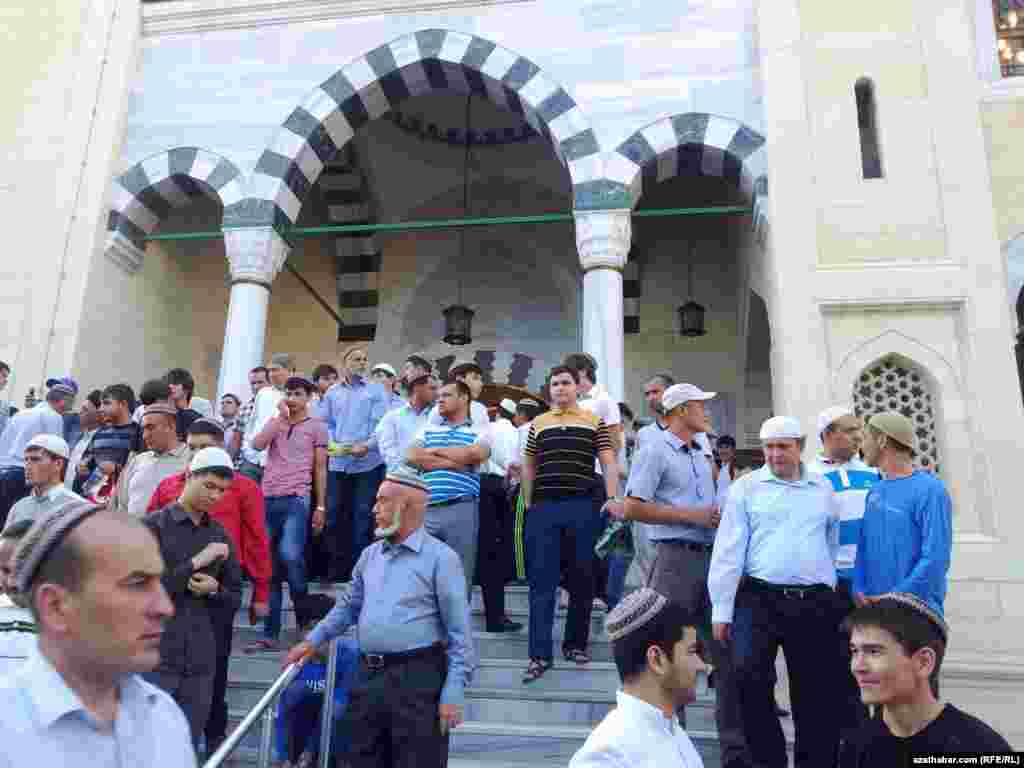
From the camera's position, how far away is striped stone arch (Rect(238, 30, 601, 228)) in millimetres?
8102

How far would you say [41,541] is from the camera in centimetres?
114

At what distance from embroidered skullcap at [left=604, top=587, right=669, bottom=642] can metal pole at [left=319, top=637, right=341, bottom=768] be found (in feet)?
5.76

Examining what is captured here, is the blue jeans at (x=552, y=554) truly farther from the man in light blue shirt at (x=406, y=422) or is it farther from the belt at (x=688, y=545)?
the man in light blue shirt at (x=406, y=422)

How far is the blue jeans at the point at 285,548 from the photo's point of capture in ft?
15.0

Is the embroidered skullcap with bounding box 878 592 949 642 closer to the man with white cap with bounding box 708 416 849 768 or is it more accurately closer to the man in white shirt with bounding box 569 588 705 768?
the man in white shirt with bounding box 569 588 705 768

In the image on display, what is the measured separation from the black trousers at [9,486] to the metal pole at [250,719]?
3953 mm

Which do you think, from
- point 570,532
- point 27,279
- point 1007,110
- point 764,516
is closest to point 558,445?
point 570,532

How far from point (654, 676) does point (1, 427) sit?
6.73 m

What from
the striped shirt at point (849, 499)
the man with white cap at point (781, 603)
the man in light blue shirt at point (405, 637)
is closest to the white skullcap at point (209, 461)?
the man in light blue shirt at point (405, 637)

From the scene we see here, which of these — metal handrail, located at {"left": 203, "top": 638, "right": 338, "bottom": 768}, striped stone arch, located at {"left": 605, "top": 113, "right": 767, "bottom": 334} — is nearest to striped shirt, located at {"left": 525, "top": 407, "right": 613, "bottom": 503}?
metal handrail, located at {"left": 203, "top": 638, "right": 338, "bottom": 768}

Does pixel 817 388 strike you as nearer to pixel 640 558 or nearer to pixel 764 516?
pixel 640 558

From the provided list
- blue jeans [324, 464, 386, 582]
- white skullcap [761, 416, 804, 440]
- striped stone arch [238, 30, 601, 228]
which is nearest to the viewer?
white skullcap [761, 416, 804, 440]

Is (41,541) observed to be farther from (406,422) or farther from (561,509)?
(406,422)

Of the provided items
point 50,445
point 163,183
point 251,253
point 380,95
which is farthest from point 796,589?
point 163,183
